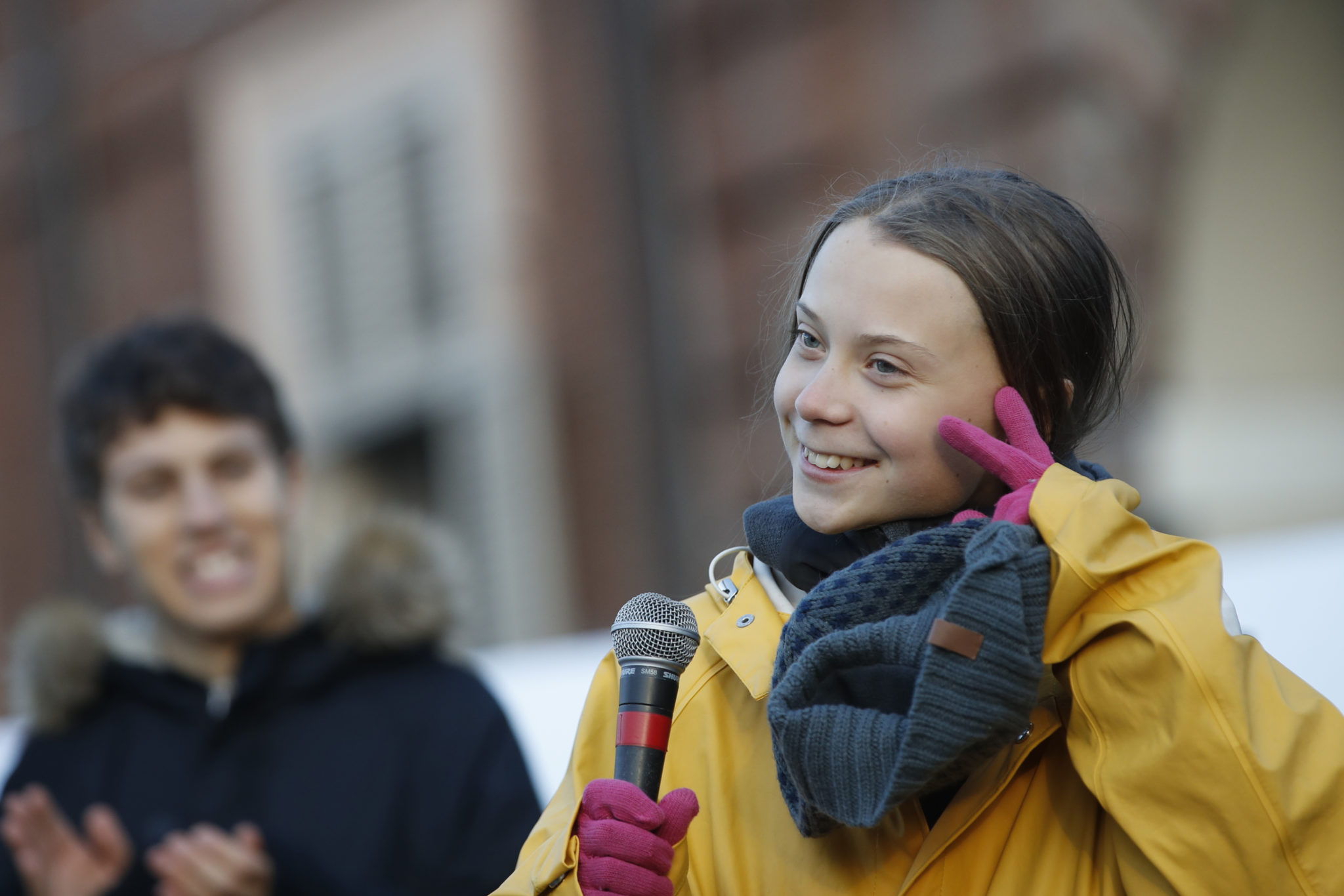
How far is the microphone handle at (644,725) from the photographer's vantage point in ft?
4.41

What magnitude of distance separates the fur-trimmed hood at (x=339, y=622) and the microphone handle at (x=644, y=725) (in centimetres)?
118

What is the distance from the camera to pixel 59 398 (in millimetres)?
2654

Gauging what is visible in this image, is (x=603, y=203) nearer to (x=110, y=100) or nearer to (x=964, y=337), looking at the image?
(x=110, y=100)

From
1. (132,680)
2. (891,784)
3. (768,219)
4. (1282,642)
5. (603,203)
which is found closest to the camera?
(891,784)

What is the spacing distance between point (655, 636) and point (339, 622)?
1.27 metres

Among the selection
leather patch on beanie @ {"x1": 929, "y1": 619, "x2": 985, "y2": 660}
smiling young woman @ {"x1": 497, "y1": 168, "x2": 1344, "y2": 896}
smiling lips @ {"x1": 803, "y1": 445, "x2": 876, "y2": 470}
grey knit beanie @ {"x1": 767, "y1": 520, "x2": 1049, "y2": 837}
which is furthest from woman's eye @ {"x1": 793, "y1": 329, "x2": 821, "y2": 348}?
leather patch on beanie @ {"x1": 929, "y1": 619, "x2": 985, "y2": 660}

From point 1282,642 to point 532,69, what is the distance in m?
5.81

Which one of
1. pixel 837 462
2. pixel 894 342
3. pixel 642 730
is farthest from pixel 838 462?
pixel 642 730

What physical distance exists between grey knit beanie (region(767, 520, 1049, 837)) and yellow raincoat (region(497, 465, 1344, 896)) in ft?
0.18

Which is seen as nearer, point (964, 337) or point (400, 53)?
point (964, 337)

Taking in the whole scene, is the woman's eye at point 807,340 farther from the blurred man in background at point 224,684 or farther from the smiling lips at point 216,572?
the smiling lips at point 216,572

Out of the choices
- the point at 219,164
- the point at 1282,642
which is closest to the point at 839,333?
the point at 1282,642

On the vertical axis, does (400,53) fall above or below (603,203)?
above

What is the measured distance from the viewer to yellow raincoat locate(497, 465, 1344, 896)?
4.00ft
